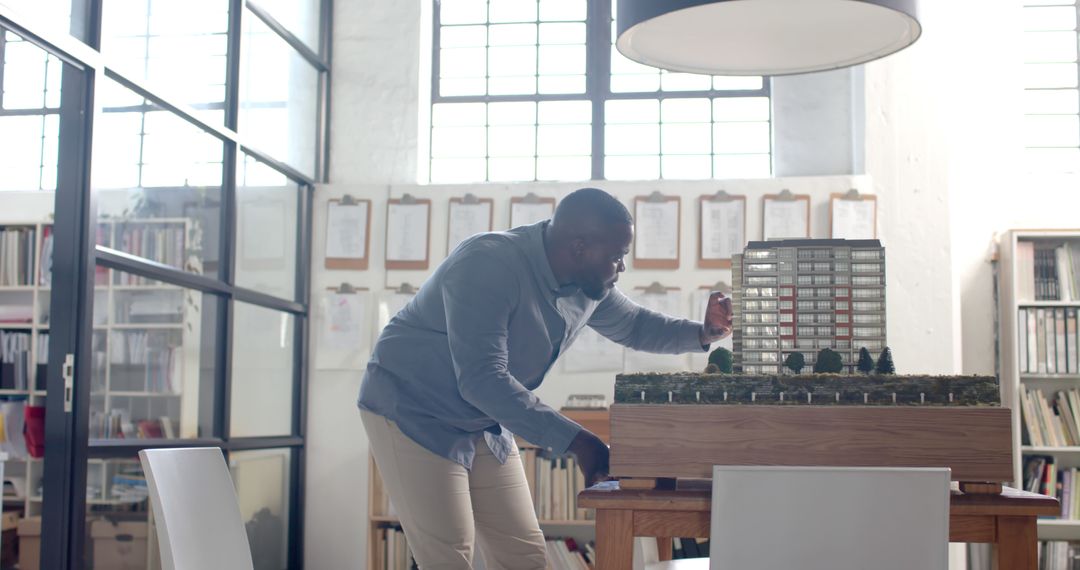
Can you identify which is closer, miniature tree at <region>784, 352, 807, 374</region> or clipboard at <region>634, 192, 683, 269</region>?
miniature tree at <region>784, 352, 807, 374</region>

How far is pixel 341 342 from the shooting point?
5320mm

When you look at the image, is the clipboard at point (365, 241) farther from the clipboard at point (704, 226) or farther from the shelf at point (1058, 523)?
the shelf at point (1058, 523)

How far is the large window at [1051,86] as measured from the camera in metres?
5.55

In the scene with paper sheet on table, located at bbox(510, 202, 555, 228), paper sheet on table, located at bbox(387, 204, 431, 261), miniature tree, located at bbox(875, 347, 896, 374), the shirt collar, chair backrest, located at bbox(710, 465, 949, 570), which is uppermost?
paper sheet on table, located at bbox(510, 202, 555, 228)

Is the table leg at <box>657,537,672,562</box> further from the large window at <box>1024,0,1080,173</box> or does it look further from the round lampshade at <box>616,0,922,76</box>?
the large window at <box>1024,0,1080,173</box>

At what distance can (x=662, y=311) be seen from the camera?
5141mm

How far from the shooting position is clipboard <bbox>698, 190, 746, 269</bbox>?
5172 mm

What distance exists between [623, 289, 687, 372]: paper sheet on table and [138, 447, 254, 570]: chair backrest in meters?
3.03

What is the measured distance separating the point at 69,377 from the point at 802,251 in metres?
2.33

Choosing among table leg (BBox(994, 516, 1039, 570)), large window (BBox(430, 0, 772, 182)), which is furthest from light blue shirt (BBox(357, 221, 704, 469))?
large window (BBox(430, 0, 772, 182))

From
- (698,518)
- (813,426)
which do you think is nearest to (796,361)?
(813,426)

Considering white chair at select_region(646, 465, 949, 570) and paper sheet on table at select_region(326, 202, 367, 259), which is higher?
paper sheet on table at select_region(326, 202, 367, 259)

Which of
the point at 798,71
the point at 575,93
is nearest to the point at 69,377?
the point at 798,71

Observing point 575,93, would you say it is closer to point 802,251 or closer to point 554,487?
point 554,487
